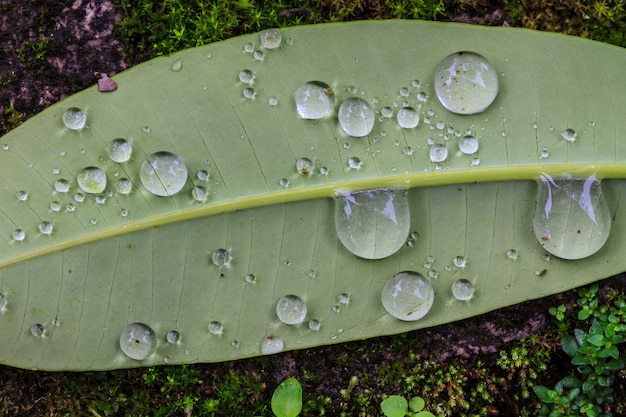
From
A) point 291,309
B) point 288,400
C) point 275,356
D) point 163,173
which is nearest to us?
point 163,173

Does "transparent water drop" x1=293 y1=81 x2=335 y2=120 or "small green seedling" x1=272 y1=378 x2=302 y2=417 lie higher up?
"transparent water drop" x1=293 y1=81 x2=335 y2=120

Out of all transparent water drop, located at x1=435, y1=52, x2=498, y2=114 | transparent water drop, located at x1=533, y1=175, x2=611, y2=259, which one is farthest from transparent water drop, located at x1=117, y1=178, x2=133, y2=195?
transparent water drop, located at x1=533, y1=175, x2=611, y2=259

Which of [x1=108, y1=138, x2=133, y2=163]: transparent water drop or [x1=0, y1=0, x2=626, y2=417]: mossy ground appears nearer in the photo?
[x1=108, y1=138, x2=133, y2=163]: transparent water drop

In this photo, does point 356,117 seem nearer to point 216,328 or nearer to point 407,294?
point 407,294

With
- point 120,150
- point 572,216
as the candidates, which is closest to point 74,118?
point 120,150

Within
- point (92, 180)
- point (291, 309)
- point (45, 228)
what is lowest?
point (291, 309)

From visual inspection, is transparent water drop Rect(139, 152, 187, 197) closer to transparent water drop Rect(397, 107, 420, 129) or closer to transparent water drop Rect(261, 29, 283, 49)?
transparent water drop Rect(261, 29, 283, 49)

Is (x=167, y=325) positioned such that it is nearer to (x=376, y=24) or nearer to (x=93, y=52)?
(x=93, y=52)
